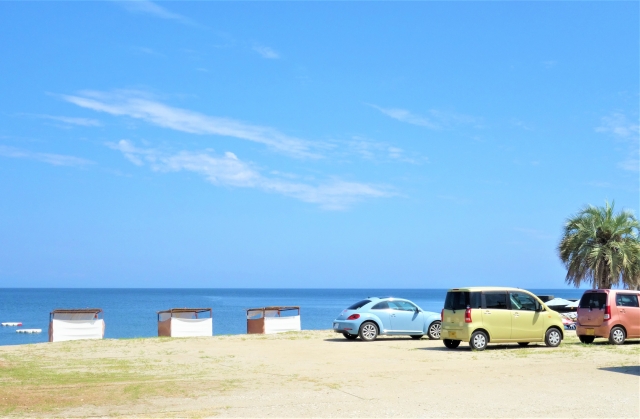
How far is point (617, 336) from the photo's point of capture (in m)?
21.6

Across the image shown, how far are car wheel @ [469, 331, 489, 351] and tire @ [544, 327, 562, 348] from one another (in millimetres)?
2261

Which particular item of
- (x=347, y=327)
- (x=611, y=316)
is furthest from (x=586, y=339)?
(x=347, y=327)

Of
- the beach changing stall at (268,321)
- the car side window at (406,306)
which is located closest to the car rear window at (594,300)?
the car side window at (406,306)

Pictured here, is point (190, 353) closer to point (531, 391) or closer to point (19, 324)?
point (531, 391)

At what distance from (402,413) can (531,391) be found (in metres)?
3.25

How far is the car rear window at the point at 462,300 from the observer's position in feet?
66.1

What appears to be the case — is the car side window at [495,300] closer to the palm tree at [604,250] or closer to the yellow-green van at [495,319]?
the yellow-green van at [495,319]

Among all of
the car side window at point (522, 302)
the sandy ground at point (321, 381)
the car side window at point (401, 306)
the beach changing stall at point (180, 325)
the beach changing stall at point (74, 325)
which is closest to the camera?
the sandy ground at point (321, 381)

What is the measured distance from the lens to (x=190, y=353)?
1984cm

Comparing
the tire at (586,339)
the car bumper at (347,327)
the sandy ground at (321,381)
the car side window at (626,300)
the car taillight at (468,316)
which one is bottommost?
the tire at (586,339)

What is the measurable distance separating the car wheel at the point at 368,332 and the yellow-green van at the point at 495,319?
3.40 metres

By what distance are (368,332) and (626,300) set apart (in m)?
8.22

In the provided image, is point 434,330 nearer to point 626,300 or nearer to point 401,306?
point 401,306

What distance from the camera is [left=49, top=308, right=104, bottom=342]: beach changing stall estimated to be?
25.5m
